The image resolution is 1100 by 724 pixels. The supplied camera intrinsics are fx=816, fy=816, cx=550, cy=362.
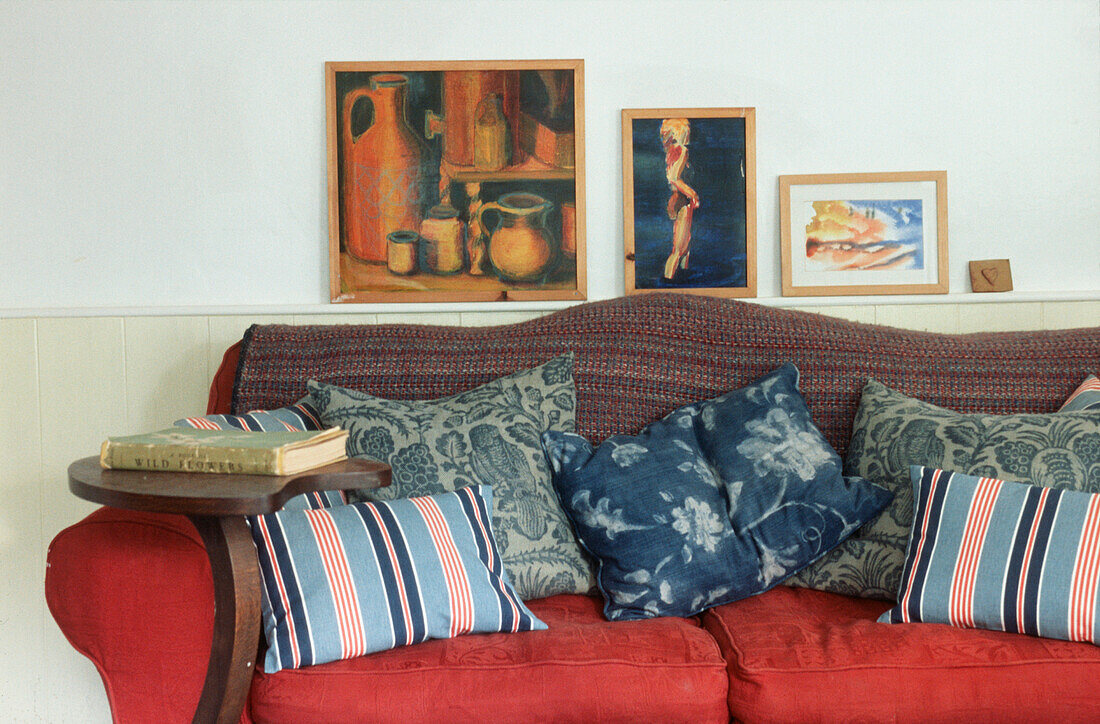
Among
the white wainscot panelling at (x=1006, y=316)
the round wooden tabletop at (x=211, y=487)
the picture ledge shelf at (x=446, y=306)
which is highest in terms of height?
the picture ledge shelf at (x=446, y=306)

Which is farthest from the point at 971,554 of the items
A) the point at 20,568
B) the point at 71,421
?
the point at 20,568

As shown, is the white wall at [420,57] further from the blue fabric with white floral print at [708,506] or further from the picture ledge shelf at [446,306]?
the blue fabric with white floral print at [708,506]

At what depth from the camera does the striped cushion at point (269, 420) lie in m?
1.49

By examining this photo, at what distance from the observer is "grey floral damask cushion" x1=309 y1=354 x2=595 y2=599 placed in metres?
1.53

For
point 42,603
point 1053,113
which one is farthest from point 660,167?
point 42,603

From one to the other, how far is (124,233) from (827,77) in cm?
186

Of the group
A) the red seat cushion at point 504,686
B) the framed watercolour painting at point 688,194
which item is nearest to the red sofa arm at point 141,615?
the red seat cushion at point 504,686

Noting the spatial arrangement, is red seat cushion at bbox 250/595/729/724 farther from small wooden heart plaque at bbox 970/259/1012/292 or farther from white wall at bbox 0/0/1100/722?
small wooden heart plaque at bbox 970/259/1012/292

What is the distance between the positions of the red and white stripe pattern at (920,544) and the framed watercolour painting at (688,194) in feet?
2.61

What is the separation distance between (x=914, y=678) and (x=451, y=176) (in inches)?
60.0

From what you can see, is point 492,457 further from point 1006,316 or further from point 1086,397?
point 1006,316

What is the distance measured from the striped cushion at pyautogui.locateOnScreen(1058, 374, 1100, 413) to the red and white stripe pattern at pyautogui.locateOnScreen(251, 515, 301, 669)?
1463 mm

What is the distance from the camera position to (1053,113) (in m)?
2.12

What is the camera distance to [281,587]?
126 centimetres
